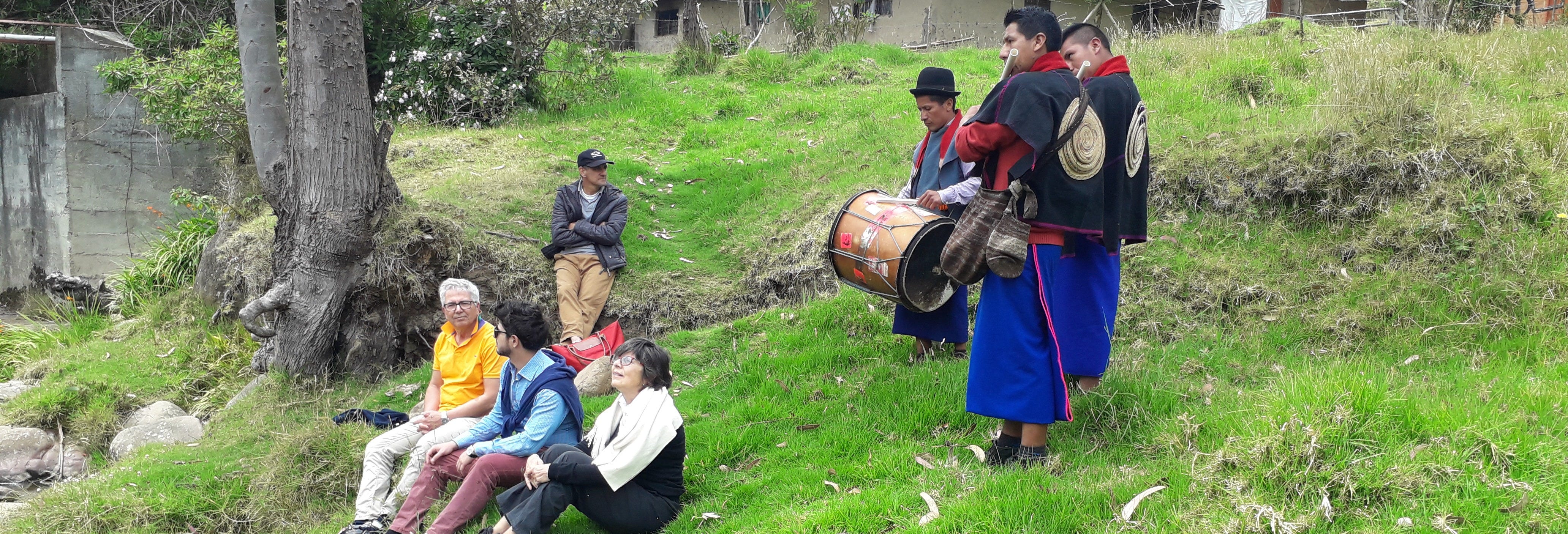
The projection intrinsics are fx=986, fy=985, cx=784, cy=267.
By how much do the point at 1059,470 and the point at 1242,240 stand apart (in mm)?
3526

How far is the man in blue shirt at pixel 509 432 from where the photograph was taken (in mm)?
5301

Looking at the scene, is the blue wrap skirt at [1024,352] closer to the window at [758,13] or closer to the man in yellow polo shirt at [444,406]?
the man in yellow polo shirt at [444,406]

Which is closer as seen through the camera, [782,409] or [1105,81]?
[1105,81]

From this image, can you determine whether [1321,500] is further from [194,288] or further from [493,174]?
[194,288]

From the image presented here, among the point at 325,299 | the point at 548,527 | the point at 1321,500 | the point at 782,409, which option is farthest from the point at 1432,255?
the point at 325,299

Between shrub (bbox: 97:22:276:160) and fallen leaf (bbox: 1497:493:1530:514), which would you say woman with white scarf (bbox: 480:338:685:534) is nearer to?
fallen leaf (bbox: 1497:493:1530:514)

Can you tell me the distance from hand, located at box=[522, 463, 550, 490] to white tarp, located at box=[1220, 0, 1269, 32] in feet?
65.1

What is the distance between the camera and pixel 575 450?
16.3 feet

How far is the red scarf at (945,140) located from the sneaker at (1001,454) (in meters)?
1.96

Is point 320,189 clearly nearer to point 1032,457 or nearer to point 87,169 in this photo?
point 1032,457

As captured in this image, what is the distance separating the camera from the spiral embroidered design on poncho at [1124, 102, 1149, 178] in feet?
15.6

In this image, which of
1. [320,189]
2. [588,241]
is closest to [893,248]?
[588,241]

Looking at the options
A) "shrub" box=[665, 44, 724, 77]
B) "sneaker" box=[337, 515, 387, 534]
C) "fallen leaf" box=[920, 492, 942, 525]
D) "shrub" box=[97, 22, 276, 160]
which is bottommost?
"sneaker" box=[337, 515, 387, 534]

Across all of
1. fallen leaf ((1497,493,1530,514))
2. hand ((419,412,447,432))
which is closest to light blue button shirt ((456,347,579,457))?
hand ((419,412,447,432))
